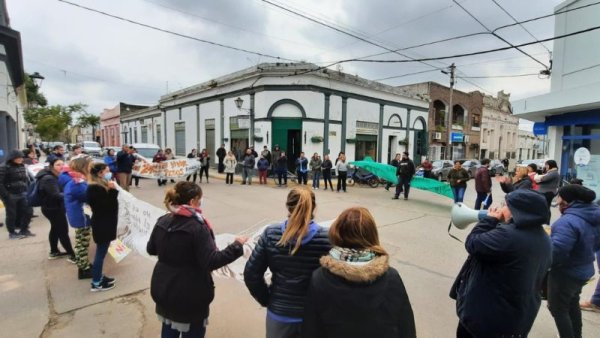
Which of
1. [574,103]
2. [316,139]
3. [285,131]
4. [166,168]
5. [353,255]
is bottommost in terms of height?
[166,168]

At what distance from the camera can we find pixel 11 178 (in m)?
6.22

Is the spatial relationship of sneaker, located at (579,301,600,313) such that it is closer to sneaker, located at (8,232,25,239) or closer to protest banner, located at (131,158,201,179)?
sneaker, located at (8,232,25,239)

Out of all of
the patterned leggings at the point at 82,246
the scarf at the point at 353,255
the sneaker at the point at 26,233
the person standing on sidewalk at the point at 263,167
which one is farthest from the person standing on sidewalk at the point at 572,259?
the person standing on sidewalk at the point at 263,167

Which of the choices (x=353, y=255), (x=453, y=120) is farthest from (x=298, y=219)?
(x=453, y=120)

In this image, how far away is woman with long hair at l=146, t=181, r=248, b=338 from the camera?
2.24 meters

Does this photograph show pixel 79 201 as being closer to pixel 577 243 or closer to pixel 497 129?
pixel 577 243

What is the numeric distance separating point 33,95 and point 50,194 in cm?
4250

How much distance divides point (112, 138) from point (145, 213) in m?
48.8

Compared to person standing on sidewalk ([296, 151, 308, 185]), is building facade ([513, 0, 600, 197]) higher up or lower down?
higher up

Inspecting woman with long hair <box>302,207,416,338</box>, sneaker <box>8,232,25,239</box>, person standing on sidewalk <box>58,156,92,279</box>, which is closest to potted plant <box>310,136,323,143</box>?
sneaker <box>8,232,25,239</box>

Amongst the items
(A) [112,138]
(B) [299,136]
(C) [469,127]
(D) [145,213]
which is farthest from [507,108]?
(A) [112,138]

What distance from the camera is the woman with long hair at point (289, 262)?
1971mm

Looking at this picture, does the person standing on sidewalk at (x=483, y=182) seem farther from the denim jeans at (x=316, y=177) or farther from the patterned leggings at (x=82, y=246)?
the patterned leggings at (x=82, y=246)

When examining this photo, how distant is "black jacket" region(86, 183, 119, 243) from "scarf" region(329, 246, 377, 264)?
11.4ft
